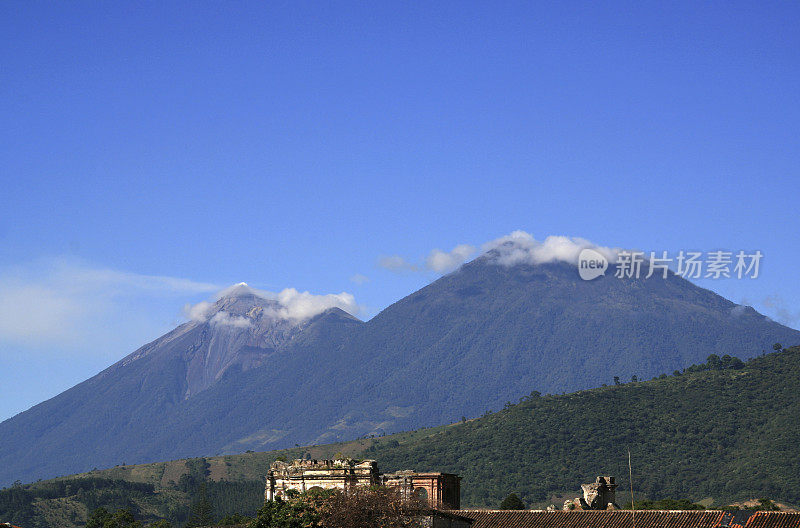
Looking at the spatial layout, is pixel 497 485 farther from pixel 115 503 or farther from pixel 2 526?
pixel 2 526

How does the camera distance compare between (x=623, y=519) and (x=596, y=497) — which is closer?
(x=623, y=519)

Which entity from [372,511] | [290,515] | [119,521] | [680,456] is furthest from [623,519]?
[680,456]

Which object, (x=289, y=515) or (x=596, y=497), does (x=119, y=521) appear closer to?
(x=596, y=497)

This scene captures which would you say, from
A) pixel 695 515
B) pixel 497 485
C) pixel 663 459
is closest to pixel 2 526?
pixel 695 515

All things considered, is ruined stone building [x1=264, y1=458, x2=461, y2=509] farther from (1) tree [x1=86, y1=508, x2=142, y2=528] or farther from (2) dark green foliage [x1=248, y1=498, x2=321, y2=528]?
(1) tree [x1=86, y1=508, x2=142, y2=528]

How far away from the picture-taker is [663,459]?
184 m

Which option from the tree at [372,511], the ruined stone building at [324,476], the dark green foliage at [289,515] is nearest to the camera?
the tree at [372,511]

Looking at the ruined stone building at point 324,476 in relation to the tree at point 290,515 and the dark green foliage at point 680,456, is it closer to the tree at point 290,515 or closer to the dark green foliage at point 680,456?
the tree at point 290,515

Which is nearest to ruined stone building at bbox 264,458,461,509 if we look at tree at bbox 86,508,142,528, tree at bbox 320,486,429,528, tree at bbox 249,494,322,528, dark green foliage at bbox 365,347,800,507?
tree at bbox 249,494,322,528

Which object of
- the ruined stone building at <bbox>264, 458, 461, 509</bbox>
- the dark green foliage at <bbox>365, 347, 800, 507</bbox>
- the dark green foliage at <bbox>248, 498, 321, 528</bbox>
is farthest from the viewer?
the dark green foliage at <bbox>365, 347, 800, 507</bbox>

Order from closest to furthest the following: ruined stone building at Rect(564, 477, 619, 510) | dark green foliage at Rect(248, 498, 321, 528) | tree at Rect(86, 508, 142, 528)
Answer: dark green foliage at Rect(248, 498, 321, 528)
ruined stone building at Rect(564, 477, 619, 510)
tree at Rect(86, 508, 142, 528)

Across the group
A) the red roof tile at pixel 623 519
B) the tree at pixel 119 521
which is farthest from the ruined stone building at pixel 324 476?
the tree at pixel 119 521

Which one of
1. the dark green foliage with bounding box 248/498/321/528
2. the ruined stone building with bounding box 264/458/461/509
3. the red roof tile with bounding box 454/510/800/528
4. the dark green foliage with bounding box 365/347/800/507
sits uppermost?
the dark green foliage with bounding box 365/347/800/507

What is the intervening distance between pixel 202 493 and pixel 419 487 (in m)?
135
